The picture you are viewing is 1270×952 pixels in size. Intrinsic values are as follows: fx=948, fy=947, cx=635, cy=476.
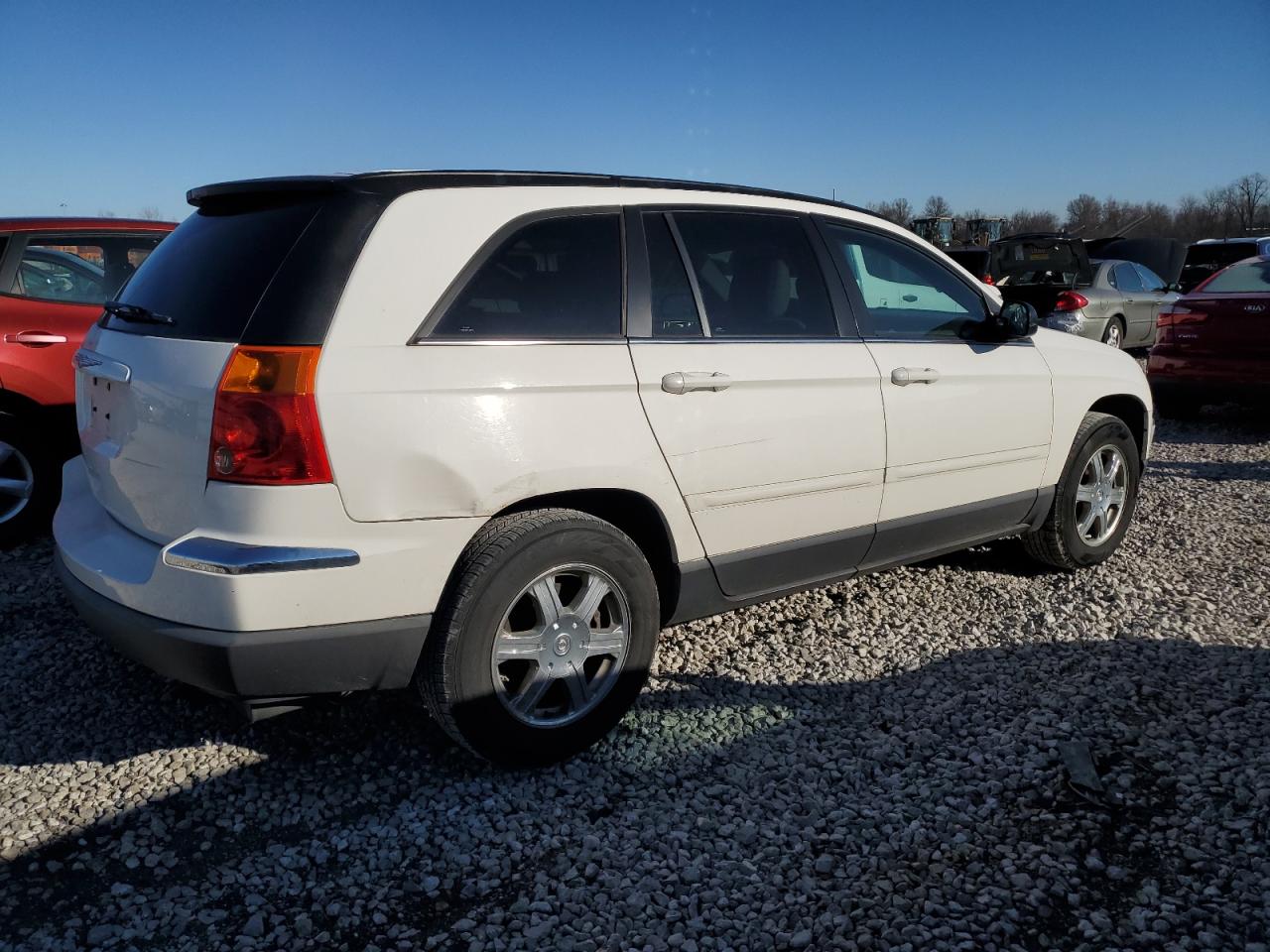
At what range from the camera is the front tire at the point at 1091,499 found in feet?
15.2

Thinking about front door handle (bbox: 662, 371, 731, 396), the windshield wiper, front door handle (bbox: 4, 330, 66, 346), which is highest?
front door handle (bbox: 4, 330, 66, 346)

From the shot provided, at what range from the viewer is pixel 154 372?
267 cm

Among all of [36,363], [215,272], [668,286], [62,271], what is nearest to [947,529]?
[668,286]

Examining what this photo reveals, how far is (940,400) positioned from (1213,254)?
17.8 m

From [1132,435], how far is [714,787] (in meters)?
3.38

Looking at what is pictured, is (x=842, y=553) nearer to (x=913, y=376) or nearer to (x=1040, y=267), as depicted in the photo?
(x=913, y=376)

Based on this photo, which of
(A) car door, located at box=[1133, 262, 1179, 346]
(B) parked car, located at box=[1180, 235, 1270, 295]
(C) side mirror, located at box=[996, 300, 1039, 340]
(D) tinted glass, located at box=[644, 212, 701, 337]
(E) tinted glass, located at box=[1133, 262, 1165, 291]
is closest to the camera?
(D) tinted glass, located at box=[644, 212, 701, 337]

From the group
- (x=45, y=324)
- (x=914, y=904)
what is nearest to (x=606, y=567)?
(x=914, y=904)

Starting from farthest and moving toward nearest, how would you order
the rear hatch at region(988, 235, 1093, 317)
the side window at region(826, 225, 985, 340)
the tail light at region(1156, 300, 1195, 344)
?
1. the rear hatch at region(988, 235, 1093, 317)
2. the tail light at region(1156, 300, 1195, 344)
3. the side window at region(826, 225, 985, 340)

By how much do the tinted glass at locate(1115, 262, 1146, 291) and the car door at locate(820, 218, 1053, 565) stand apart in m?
10.5

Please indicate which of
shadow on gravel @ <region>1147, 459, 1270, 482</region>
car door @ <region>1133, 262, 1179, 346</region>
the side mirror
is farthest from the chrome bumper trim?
car door @ <region>1133, 262, 1179, 346</region>

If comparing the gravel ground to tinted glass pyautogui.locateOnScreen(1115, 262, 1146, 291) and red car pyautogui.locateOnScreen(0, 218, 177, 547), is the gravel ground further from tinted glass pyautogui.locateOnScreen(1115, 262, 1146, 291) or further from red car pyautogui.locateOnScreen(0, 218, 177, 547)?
tinted glass pyautogui.locateOnScreen(1115, 262, 1146, 291)

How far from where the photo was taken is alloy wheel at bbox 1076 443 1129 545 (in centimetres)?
480

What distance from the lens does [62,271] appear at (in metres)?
5.35
